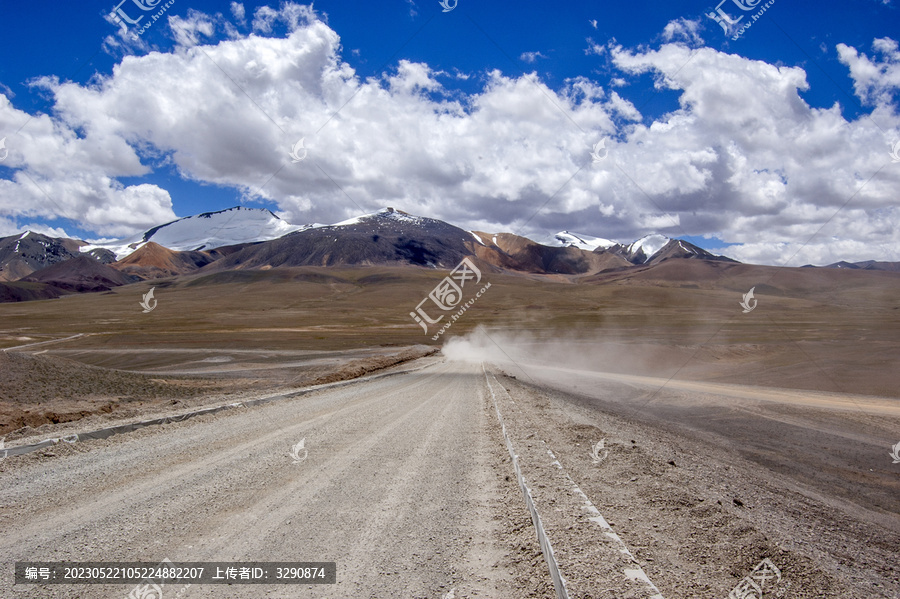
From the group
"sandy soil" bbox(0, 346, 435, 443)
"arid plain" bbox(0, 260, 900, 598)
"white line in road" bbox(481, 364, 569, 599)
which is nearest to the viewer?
"white line in road" bbox(481, 364, 569, 599)

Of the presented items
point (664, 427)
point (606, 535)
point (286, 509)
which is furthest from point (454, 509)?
point (664, 427)

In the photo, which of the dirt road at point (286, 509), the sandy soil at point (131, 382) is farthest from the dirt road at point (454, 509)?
the sandy soil at point (131, 382)

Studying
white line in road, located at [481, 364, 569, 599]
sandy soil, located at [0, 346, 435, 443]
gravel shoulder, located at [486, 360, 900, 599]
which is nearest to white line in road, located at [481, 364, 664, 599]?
white line in road, located at [481, 364, 569, 599]

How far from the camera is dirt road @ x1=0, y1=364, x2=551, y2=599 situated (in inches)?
193

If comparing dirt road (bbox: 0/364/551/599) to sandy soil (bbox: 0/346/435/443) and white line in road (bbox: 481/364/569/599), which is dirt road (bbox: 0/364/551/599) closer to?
white line in road (bbox: 481/364/569/599)

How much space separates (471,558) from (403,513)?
1.48 metres

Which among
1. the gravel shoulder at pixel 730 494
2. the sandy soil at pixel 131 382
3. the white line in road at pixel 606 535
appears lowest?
the gravel shoulder at pixel 730 494

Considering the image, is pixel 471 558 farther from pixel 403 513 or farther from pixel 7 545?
pixel 7 545

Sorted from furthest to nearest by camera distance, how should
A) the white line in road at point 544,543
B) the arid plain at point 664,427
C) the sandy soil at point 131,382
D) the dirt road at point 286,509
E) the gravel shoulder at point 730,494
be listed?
1. the sandy soil at point 131,382
2. the arid plain at point 664,427
3. the gravel shoulder at point 730,494
4. the dirt road at point 286,509
5. the white line in road at point 544,543

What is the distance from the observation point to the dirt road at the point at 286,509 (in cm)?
491

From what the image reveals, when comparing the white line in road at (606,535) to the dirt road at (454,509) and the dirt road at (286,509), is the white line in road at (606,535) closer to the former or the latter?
the dirt road at (454,509)

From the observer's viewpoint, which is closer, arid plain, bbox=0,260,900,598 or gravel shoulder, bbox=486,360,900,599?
gravel shoulder, bbox=486,360,900,599

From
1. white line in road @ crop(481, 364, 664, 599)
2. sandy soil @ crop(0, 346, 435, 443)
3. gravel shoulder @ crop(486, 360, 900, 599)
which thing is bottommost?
gravel shoulder @ crop(486, 360, 900, 599)

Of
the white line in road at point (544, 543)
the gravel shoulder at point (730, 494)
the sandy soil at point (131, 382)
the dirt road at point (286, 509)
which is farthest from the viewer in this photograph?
the sandy soil at point (131, 382)
